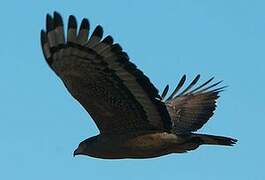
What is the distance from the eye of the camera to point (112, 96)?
45.7 feet

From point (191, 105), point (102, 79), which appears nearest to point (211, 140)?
point (102, 79)

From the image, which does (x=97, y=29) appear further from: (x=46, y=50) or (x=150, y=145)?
(x=150, y=145)

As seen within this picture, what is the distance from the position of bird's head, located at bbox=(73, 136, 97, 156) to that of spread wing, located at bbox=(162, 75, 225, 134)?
213 centimetres

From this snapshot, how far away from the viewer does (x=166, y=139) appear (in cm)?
1407

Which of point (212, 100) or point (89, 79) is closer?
point (89, 79)

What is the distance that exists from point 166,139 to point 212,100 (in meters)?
4.39

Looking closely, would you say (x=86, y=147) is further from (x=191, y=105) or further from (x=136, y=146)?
(x=191, y=105)

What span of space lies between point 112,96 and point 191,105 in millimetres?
4459

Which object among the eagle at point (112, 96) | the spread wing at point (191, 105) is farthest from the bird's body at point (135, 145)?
the spread wing at point (191, 105)

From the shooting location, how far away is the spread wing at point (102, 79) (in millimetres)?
12977

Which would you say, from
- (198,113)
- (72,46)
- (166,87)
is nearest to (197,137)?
(72,46)

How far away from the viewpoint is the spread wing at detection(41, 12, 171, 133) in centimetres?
1298

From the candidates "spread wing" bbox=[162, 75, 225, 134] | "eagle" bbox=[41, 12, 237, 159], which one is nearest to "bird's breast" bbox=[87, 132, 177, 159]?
"eagle" bbox=[41, 12, 237, 159]

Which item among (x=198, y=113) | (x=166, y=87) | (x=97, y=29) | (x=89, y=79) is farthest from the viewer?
(x=166, y=87)
